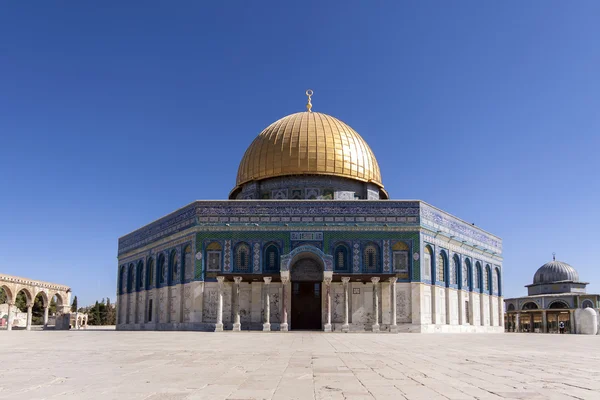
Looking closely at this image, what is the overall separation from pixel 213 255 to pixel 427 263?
10.7 metres

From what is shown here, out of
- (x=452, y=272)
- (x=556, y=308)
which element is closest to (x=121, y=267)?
(x=452, y=272)

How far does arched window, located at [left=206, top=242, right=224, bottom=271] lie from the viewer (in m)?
29.2

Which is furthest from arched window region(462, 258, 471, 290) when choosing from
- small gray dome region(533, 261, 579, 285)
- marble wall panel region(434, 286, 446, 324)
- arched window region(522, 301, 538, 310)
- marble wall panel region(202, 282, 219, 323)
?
small gray dome region(533, 261, 579, 285)

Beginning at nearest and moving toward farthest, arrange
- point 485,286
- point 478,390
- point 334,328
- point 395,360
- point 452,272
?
point 478,390 < point 395,360 < point 334,328 < point 452,272 < point 485,286

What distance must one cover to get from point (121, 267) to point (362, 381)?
116 feet

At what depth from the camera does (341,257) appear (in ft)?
95.6

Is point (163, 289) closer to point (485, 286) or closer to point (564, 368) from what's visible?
point (485, 286)

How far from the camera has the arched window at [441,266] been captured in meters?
30.7

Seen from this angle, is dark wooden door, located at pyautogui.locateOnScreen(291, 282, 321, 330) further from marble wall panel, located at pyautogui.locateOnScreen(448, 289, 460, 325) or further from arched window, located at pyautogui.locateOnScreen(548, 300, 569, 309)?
arched window, located at pyautogui.locateOnScreen(548, 300, 569, 309)

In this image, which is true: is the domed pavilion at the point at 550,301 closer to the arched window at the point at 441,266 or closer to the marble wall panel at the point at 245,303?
the arched window at the point at 441,266

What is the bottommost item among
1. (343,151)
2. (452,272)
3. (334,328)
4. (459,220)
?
(334,328)

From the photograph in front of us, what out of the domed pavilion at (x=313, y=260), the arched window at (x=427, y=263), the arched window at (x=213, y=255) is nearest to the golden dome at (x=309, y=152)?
the domed pavilion at (x=313, y=260)

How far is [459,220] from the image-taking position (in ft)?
109

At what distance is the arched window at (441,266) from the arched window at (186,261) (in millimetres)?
12632
